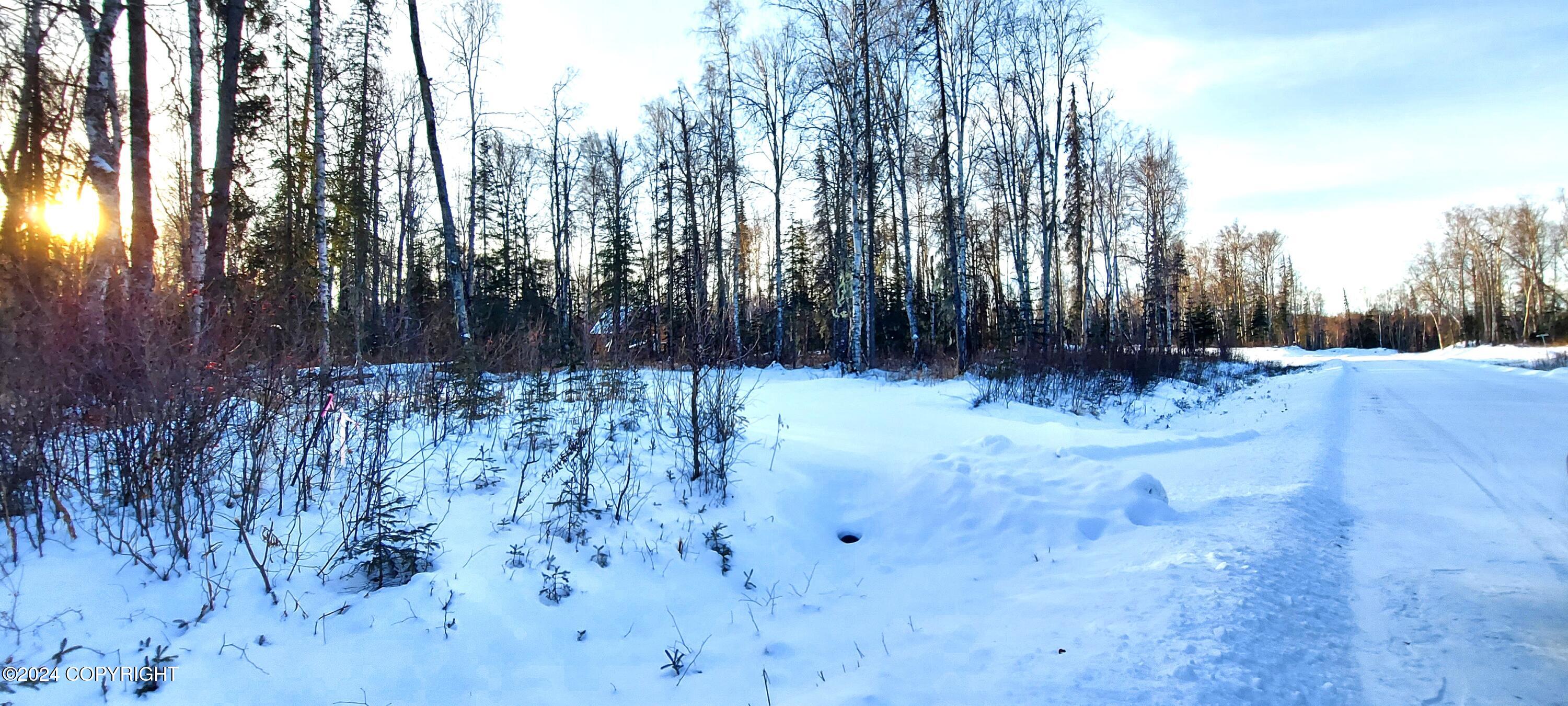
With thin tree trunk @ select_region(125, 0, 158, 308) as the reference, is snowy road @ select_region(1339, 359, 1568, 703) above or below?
below

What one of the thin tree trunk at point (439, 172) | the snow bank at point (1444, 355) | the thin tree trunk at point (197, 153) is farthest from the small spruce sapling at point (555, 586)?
the snow bank at point (1444, 355)

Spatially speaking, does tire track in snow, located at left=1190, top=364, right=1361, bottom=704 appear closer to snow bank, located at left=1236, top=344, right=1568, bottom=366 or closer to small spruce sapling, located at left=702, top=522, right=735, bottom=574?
small spruce sapling, located at left=702, top=522, right=735, bottom=574

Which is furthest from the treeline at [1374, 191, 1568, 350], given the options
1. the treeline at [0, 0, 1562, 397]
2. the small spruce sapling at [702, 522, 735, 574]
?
the small spruce sapling at [702, 522, 735, 574]

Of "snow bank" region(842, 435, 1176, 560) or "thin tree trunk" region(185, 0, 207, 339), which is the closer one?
"snow bank" region(842, 435, 1176, 560)

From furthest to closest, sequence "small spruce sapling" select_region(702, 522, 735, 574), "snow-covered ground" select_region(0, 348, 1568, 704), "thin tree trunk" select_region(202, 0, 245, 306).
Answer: "thin tree trunk" select_region(202, 0, 245, 306), "small spruce sapling" select_region(702, 522, 735, 574), "snow-covered ground" select_region(0, 348, 1568, 704)

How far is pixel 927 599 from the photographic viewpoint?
3.69 metres

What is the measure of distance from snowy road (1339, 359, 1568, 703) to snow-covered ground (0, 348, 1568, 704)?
18 millimetres

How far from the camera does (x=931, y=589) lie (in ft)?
12.5

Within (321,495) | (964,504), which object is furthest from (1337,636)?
(321,495)

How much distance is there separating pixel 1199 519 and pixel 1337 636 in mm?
1903

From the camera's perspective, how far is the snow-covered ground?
2541mm

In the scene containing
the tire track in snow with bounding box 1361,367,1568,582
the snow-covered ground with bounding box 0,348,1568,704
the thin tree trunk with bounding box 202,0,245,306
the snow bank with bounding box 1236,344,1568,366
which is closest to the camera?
the snow-covered ground with bounding box 0,348,1568,704

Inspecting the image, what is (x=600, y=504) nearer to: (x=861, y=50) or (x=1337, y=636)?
(x=1337, y=636)

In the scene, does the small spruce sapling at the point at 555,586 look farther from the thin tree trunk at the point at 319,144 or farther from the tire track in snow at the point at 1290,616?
the thin tree trunk at the point at 319,144
